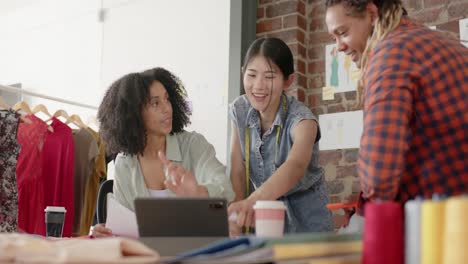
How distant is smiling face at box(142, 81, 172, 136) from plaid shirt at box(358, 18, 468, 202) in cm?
95

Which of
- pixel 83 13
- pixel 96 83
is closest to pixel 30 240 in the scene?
pixel 96 83

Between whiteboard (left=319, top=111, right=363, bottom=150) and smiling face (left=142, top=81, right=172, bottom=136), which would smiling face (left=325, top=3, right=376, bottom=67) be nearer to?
smiling face (left=142, top=81, right=172, bottom=136)

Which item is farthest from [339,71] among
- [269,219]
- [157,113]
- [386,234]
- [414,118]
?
[386,234]

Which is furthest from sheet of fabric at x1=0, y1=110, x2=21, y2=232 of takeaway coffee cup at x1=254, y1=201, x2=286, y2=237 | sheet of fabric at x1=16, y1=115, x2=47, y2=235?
takeaway coffee cup at x1=254, y1=201, x2=286, y2=237

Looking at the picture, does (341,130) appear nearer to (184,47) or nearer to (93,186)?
(184,47)

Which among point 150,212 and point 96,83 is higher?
point 96,83

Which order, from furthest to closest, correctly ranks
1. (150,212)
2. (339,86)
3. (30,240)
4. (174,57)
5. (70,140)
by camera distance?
(174,57), (70,140), (339,86), (150,212), (30,240)

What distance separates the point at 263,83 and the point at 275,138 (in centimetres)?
20

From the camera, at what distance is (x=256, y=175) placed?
207 centimetres

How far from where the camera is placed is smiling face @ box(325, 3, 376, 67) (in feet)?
4.93

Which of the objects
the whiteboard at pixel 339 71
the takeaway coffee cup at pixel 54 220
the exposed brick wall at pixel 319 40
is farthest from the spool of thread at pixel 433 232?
the whiteboard at pixel 339 71

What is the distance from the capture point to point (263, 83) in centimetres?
204

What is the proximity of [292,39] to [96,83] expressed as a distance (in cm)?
174

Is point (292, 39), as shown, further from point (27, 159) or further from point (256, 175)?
point (27, 159)
